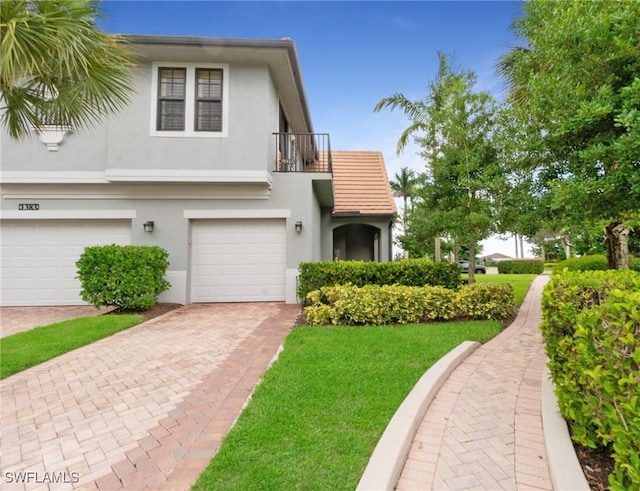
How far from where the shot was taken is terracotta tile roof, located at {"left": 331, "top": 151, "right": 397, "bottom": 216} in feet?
43.2

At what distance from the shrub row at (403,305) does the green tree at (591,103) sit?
286cm

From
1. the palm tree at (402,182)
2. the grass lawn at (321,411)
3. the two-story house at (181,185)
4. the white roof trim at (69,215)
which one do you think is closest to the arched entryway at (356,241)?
the two-story house at (181,185)

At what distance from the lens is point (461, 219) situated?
784cm

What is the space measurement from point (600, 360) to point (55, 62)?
6.97 m

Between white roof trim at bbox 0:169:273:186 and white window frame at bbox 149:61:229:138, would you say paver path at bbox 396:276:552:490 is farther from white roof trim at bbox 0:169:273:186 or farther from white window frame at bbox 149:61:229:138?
white window frame at bbox 149:61:229:138

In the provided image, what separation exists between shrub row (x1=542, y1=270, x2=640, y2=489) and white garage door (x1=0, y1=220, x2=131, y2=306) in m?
9.91

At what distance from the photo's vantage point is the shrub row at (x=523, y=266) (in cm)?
2681

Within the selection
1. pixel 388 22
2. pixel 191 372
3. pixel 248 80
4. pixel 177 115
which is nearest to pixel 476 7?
pixel 388 22

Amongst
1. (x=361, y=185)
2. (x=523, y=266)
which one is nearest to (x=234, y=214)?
(x=361, y=185)

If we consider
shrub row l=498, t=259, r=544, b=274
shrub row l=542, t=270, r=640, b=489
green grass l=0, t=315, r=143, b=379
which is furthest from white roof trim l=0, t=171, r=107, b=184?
shrub row l=498, t=259, r=544, b=274

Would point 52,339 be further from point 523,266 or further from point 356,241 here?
point 523,266

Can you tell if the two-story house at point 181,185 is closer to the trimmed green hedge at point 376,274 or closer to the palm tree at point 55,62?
the trimmed green hedge at point 376,274

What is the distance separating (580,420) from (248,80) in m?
9.29

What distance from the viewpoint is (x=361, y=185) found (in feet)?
47.4
